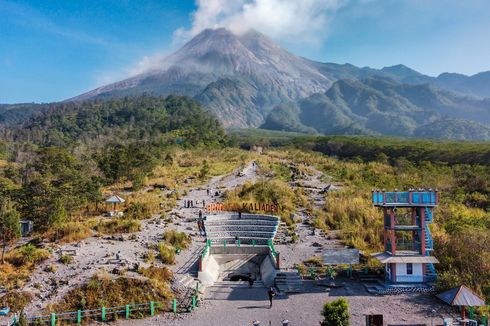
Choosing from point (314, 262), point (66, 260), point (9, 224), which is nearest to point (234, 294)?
point (314, 262)

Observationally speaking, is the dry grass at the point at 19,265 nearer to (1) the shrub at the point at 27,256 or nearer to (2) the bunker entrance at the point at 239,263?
(1) the shrub at the point at 27,256

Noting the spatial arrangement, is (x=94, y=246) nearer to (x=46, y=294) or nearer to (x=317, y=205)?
(x=46, y=294)

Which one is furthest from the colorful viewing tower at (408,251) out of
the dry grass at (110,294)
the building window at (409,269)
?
the dry grass at (110,294)

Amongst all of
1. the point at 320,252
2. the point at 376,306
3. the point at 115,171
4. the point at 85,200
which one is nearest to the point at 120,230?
the point at 85,200

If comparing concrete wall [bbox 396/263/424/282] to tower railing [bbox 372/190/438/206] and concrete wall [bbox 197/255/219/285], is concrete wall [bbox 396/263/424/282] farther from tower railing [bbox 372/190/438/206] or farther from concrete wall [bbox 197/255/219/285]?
concrete wall [bbox 197/255/219/285]

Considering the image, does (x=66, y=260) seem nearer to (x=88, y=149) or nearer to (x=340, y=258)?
(x=340, y=258)
